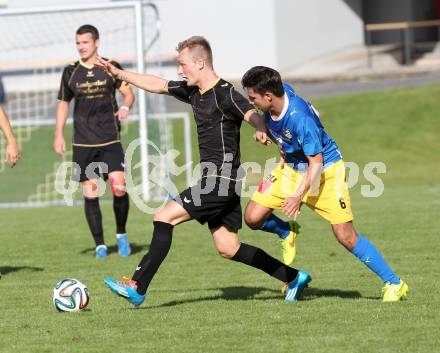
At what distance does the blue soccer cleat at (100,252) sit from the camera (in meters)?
11.4

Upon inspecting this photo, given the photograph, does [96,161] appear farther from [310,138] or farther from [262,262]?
[310,138]

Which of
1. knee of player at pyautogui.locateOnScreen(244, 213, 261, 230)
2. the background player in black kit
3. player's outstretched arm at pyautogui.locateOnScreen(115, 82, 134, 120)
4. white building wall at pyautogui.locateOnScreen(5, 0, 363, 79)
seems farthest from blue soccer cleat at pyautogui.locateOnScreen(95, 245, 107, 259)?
white building wall at pyautogui.locateOnScreen(5, 0, 363, 79)

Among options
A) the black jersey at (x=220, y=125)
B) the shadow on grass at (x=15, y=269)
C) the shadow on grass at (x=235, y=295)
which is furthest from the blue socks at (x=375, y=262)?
the shadow on grass at (x=15, y=269)

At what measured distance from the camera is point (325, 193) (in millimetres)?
8031

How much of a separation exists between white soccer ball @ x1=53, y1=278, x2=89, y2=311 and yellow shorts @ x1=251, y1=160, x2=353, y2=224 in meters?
1.59

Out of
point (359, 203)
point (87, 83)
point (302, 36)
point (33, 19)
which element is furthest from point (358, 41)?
point (87, 83)

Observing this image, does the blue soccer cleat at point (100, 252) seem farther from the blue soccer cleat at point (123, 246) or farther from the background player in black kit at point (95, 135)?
the blue soccer cleat at point (123, 246)

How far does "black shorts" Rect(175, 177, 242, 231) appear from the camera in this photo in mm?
7824

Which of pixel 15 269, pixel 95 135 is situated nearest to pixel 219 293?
pixel 15 269

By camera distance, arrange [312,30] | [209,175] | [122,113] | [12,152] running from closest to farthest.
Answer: [209,175]
[12,152]
[122,113]
[312,30]

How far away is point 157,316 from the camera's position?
7723 millimetres

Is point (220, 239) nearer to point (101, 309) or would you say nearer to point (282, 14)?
point (101, 309)

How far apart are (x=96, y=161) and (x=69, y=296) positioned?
3.81 meters

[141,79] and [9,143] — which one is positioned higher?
[141,79]
